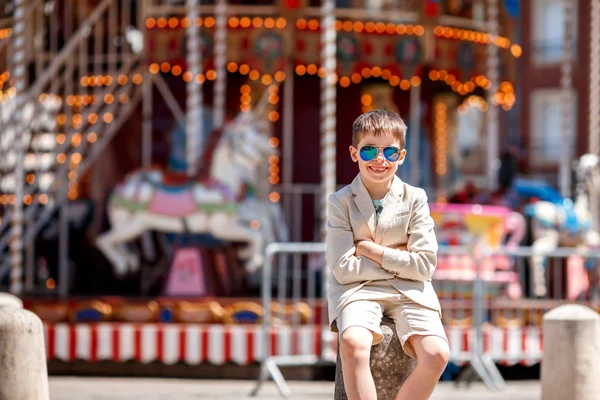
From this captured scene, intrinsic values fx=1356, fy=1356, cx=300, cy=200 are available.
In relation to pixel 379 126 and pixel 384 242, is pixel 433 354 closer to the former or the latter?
pixel 384 242

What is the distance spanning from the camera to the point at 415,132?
20438 mm

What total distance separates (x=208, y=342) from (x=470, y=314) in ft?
8.54

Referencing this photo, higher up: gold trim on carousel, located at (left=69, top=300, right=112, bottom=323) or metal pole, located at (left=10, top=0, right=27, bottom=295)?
metal pole, located at (left=10, top=0, right=27, bottom=295)

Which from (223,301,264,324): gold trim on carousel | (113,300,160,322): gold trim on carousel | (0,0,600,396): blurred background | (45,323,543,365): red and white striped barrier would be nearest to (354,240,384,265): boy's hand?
(0,0,600,396): blurred background

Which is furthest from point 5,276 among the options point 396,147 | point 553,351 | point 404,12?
point 396,147

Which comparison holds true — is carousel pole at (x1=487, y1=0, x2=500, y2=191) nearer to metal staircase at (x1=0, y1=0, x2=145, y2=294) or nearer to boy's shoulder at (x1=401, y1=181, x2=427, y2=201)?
metal staircase at (x1=0, y1=0, x2=145, y2=294)

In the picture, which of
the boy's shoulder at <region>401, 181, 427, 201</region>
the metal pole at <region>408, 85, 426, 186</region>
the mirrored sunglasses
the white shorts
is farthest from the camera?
the metal pole at <region>408, 85, 426, 186</region>

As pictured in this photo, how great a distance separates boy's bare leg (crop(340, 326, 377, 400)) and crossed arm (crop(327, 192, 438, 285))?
296 mm

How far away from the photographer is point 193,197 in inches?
627

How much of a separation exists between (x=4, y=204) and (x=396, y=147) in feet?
42.1

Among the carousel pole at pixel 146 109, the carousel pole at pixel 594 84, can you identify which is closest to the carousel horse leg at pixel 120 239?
the carousel pole at pixel 146 109

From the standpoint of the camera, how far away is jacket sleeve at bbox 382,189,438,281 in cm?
583

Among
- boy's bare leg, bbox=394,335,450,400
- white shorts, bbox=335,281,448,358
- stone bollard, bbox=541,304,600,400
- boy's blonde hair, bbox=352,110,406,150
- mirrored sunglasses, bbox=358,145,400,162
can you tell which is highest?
boy's blonde hair, bbox=352,110,406,150

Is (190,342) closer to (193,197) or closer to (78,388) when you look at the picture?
(78,388)
